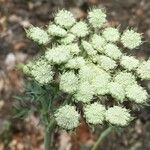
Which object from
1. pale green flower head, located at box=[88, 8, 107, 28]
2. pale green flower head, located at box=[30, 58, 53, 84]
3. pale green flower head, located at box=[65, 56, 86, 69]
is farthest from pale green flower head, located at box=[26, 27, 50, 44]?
pale green flower head, located at box=[88, 8, 107, 28]

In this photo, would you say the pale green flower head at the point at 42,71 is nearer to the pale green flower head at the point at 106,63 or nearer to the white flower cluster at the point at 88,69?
the white flower cluster at the point at 88,69

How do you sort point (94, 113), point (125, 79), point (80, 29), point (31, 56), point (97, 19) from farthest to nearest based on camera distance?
point (31, 56)
point (97, 19)
point (80, 29)
point (125, 79)
point (94, 113)

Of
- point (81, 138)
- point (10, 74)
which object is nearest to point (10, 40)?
point (10, 74)

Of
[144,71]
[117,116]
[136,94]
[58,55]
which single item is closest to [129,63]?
[144,71]

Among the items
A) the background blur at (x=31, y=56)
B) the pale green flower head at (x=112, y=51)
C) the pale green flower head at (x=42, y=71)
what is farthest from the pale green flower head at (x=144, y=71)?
the background blur at (x=31, y=56)

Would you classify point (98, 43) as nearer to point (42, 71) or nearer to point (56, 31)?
point (56, 31)

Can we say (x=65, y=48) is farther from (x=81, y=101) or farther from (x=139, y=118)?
(x=139, y=118)
